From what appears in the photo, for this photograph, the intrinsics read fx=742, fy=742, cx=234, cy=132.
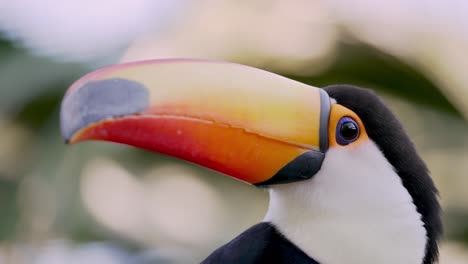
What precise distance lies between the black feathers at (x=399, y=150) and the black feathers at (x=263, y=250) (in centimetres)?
33

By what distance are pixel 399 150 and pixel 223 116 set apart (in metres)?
0.48

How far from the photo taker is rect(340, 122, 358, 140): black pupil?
1926 millimetres

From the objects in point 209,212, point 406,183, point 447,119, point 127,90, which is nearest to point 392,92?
point 447,119

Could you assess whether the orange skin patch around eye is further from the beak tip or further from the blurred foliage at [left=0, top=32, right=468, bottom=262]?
the blurred foliage at [left=0, top=32, right=468, bottom=262]

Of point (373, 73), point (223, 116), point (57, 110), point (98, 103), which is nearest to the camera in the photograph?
point (98, 103)

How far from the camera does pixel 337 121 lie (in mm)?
1922

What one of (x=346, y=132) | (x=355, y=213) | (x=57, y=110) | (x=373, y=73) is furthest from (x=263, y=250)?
(x=57, y=110)

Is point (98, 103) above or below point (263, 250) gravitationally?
above

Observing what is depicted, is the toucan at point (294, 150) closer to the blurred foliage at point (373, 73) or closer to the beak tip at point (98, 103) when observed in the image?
the beak tip at point (98, 103)

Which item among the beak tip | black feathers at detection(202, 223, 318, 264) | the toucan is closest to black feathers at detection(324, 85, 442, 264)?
the toucan

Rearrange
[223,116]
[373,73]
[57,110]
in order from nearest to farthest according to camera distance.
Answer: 1. [223,116]
2. [373,73]
3. [57,110]

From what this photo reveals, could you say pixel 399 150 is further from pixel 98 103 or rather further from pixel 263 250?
pixel 98 103

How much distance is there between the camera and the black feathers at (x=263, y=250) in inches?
78.3

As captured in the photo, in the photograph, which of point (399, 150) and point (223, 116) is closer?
point (223, 116)
